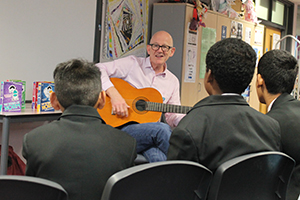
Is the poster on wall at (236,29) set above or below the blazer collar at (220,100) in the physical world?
above

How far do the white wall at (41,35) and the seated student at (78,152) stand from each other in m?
1.69

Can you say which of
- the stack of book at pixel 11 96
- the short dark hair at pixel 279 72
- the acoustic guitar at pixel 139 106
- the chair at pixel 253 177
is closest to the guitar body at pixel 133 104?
the acoustic guitar at pixel 139 106

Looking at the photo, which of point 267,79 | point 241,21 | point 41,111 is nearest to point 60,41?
point 41,111

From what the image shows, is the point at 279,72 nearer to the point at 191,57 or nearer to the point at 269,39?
the point at 191,57

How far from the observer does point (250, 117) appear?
1.19 metres

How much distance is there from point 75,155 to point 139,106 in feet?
5.07

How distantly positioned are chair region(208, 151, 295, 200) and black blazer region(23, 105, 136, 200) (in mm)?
338

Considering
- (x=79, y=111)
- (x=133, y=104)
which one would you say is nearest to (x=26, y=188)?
(x=79, y=111)

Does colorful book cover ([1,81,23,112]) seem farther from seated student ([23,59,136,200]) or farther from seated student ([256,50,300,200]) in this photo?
seated student ([256,50,300,200])

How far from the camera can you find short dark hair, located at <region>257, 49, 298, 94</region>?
1.58m

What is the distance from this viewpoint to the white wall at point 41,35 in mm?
2496

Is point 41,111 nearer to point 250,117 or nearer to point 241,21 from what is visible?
point 250,117

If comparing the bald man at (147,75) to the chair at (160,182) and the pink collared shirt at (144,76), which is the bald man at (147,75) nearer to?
the pink collared shirt at (144,76)

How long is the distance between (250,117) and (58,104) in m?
0.77
